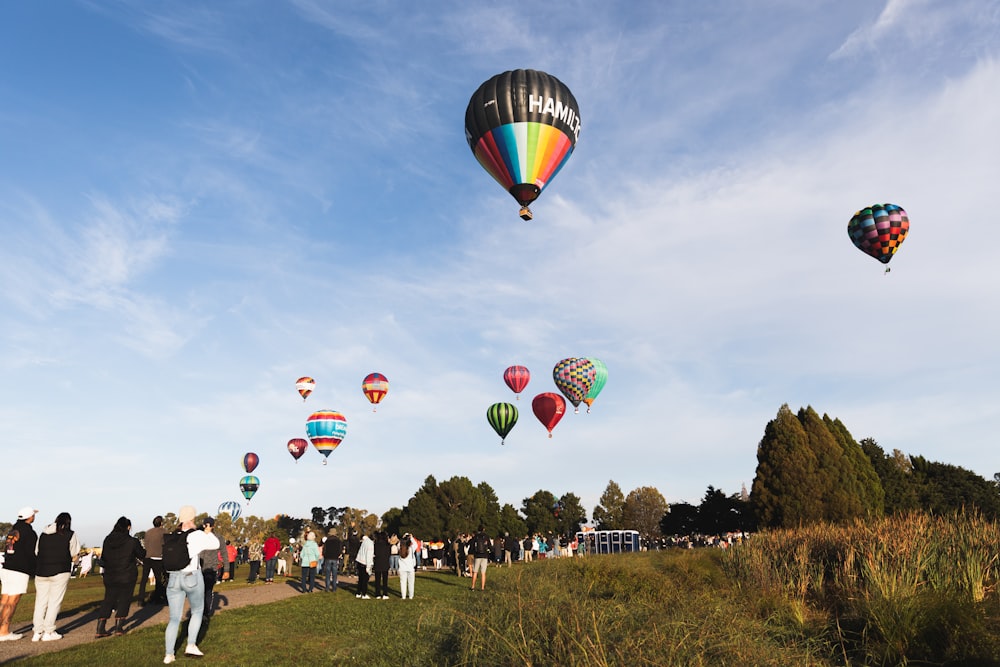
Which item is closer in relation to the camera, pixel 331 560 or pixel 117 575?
pixel 117 575

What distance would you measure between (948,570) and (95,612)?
55.7 ft

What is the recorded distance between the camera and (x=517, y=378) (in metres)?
51.4

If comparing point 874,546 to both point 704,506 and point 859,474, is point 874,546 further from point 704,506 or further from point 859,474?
point 704,506

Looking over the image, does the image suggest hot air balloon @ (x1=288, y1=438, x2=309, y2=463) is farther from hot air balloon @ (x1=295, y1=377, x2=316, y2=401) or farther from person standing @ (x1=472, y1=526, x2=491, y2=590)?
person standing @ (x1=472, y1=526, x2=491, y2=590)

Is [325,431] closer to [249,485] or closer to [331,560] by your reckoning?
[249,485]

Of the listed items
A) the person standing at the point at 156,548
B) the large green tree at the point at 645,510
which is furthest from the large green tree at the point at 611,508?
the person standing at the point at 156,548

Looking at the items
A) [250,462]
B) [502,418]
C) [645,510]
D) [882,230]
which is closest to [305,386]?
[250,462]

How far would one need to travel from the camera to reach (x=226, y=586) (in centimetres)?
1995

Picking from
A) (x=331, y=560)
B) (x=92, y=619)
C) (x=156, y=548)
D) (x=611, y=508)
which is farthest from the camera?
(x=611, y=508)


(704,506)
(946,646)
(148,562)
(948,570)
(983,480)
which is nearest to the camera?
(946,646)

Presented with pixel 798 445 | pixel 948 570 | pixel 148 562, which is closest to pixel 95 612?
pixel 148 562

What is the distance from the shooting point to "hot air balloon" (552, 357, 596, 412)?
48719mm

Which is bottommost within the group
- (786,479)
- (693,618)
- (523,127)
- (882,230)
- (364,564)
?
(693,618)

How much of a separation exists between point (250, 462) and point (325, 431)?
21064mm
